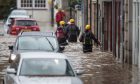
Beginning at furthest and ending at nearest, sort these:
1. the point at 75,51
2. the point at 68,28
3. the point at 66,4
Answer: the point at 66,4
the point at 68,28
the point at 75,51

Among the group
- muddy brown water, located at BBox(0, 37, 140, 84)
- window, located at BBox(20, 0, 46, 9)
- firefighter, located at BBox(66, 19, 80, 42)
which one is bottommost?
muddy brown water, located at BBox(0, 37, 140, 84)

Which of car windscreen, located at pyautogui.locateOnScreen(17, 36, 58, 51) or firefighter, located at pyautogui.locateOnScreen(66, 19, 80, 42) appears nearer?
car windscreen, located at pyautogui.locateOnScreen(17, 36, 58, 51)

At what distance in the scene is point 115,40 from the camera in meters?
29.9

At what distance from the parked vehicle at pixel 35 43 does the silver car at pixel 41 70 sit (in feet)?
18.5

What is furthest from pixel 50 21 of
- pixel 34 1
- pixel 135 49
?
pixel 135 49

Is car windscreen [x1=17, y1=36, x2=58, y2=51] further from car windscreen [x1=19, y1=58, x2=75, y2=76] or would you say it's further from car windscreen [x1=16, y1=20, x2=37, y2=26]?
car windscreen [x1=16, y1=20, x2=37, y2=26]

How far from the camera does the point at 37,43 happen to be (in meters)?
22.0

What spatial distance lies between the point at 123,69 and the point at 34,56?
336 inches

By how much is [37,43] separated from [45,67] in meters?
6.84

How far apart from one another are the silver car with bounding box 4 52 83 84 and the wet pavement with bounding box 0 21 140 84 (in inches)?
170

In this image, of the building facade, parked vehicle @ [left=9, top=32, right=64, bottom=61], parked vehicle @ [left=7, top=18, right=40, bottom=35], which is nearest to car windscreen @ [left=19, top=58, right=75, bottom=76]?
parked vehicle @ [left=9, top=32, right=64, bottom=61]

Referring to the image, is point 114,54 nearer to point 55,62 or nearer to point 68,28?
point 68,28

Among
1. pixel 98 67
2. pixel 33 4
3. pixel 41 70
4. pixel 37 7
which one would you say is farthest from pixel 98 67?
pixel 33 4

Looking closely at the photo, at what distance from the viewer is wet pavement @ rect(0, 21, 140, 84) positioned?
20.6m
